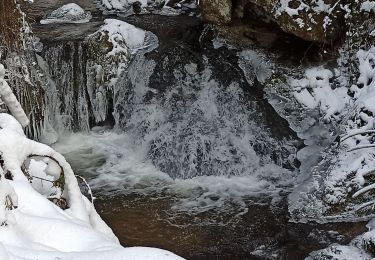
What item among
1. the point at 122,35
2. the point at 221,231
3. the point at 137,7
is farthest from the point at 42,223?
the point at 137,7

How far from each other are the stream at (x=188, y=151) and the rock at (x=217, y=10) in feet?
1.01

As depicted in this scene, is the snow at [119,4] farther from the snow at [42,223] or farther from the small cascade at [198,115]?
the snow at [42,223]

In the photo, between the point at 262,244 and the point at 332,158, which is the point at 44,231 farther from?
the point at 332,158

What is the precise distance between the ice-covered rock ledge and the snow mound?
6440 millimetres

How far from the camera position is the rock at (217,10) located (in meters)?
8.48

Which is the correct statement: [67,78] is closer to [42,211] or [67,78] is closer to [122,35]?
[122,35]

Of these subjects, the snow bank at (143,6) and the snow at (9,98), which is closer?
the snow at (9,98)

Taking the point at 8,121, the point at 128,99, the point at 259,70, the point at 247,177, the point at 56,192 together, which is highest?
the point at 8,121

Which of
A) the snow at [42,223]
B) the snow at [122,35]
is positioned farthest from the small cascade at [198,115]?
the snow at [42,223]

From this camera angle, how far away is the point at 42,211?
2803 mm

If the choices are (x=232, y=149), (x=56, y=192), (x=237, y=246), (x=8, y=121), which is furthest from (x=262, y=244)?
(x=8, y=121)

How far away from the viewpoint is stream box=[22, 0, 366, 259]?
6.00 meters

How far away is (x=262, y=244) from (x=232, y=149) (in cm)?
203

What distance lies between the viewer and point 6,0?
5.36 meters
